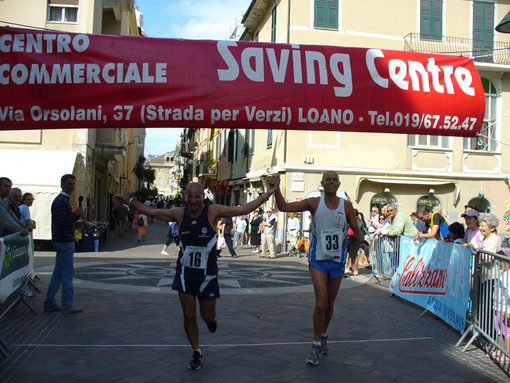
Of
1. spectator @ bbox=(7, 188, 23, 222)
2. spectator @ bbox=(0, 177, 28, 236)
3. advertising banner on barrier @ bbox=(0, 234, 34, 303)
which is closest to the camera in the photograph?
advertising banner on barrier @ bbox=(0, 234, 34, 303)

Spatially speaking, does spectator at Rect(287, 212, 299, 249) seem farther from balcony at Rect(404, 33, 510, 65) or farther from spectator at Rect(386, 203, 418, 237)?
balcony at Rect(404, 33, 510, 65)

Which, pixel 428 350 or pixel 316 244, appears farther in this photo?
pixel 428 350

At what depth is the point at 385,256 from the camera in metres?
11.1

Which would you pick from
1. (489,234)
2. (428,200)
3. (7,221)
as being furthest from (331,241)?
(428,200)

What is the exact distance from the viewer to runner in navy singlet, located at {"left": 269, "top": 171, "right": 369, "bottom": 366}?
5281 millimetres

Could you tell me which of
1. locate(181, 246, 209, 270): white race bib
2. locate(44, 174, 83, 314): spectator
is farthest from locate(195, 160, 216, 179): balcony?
locate(181, 246, 209, 270): white race bib

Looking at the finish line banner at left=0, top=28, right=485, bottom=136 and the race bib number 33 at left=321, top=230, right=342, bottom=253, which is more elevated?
the finish line banner at left=0, top=28, right=485, bottom=136

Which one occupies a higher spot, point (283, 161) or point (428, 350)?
point (283, 161)

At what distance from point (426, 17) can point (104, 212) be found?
63.8 feet

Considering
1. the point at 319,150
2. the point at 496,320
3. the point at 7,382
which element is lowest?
the point at 7,382

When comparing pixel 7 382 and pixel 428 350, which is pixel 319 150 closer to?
pixel 428 350

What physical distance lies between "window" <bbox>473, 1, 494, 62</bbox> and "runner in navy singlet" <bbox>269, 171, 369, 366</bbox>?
66.0ft

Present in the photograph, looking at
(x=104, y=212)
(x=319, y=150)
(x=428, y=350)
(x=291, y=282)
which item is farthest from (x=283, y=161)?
(x=428, y=350)

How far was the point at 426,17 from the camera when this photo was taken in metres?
21.8
